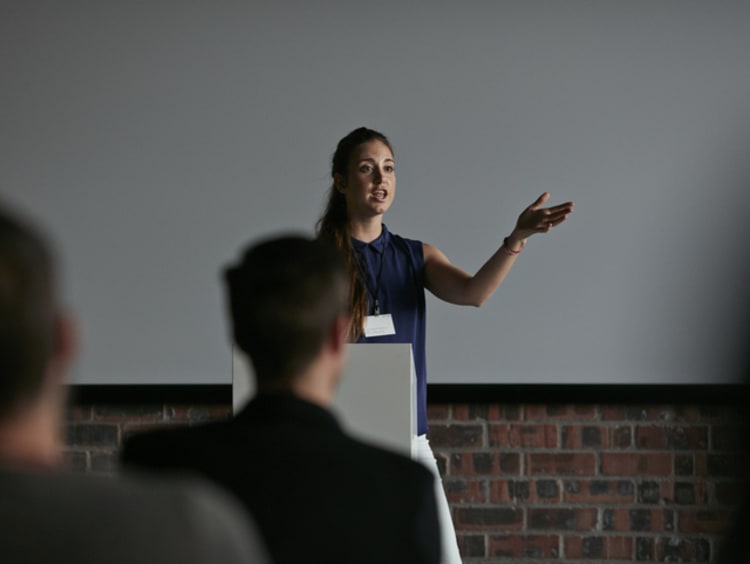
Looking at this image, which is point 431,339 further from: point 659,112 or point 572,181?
point 659,112

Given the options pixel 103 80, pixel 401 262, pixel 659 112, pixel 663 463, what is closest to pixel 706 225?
pixel 659 112

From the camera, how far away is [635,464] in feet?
12.8

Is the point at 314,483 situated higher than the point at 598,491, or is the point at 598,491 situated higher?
the point at 314,483

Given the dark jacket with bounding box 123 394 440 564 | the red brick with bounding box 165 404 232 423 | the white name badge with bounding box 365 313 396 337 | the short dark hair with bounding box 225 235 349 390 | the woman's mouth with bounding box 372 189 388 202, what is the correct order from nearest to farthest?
the dark jacket with bounding box 123 394 440 564 < the short dark hair with bounding box 225 235 349 390 < the white name badge with bounding box 365 313 396 337 < the woman's mouth with bounding box 372 189 388 202 < the red brick with bounding box 165 404 232 423

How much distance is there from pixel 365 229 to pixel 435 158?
35.7 inches

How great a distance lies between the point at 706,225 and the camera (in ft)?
12.8

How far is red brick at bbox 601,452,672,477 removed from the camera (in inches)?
153

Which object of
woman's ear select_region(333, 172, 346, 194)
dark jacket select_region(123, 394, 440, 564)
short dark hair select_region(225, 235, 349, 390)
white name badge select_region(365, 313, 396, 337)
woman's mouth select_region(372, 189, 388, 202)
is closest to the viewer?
dark jacket select_region(123, 394, 440, 564)

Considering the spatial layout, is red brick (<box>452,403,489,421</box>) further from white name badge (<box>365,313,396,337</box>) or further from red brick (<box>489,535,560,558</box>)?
white name badge (<box>365,313,396,337</box>)

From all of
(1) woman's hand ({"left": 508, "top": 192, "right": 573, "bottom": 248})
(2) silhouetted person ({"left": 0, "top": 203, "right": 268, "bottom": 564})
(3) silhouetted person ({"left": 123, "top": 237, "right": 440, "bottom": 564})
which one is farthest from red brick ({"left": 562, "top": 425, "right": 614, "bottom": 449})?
(2) silhouetted person ({"left": 0, "top": 203, "right": 268, "bottom": 564})

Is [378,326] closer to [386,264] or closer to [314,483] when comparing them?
[386,264]

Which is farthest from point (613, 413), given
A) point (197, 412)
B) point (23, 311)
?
point (23, 311)

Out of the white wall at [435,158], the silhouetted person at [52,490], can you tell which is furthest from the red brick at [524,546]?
the silhouetted person at [52,490]

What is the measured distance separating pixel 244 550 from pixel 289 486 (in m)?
0.37
